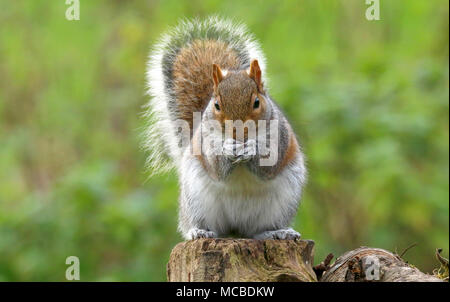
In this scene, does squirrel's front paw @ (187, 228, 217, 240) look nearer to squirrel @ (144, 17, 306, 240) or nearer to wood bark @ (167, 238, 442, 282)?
squirrel @ (144, 17, 306, 240)

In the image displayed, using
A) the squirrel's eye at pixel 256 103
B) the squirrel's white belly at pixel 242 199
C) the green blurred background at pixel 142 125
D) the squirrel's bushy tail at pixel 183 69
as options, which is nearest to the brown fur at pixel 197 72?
the squirrel's bushy tail at pixel 183 69

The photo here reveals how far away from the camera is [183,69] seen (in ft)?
10.7

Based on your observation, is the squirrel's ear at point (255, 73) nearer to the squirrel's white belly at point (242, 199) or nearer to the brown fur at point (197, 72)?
the squirrel's white belly at point (242, 199)

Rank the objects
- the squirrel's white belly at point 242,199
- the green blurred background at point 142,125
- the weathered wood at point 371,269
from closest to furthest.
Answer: the weathered wood at point 371,269 < the squirrel's white belly at point 242,199 < the green blurred background at point 142,125

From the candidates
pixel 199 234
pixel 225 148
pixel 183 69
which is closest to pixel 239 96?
pixel 225 148

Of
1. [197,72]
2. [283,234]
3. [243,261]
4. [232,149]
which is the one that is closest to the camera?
[243,261]

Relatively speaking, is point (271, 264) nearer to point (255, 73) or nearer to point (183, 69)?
point (255, 73)

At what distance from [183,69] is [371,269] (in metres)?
1.57

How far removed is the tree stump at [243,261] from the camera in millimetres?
2068

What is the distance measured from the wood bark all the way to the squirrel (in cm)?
37

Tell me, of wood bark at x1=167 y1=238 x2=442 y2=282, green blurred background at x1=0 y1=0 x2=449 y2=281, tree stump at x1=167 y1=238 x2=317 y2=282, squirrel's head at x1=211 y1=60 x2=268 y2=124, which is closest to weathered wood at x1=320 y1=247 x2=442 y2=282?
wood bark at x1=167 y1=238 x2=442 y2=282

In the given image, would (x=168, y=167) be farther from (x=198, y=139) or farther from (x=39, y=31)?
(x=39, y=31)

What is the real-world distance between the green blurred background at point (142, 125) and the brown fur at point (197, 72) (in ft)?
3.02
